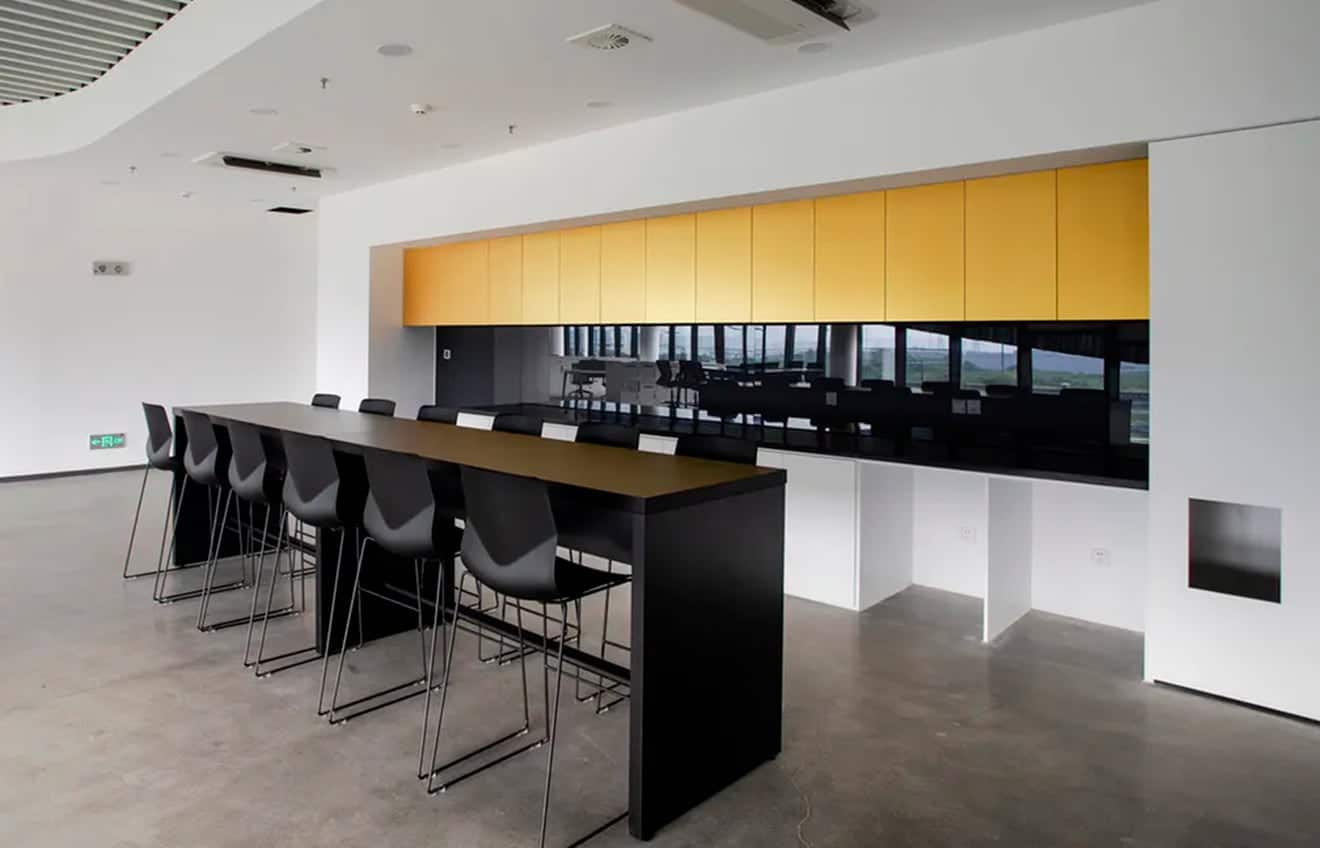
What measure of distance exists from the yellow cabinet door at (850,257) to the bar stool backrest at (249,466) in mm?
3067

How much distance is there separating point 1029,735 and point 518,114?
4.32 meters

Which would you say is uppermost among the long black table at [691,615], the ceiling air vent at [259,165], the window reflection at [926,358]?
the ceiling air vent at [259,165]

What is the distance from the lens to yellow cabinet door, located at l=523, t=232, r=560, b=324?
21.6 feet

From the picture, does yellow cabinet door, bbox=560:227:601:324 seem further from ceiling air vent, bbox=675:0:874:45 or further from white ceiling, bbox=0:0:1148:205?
ceiling air vent, bbox=675:0:874:45

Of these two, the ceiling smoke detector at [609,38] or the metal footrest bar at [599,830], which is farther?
the ceiling smoke detector at [609,38]

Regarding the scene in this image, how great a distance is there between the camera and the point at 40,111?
6531 mm

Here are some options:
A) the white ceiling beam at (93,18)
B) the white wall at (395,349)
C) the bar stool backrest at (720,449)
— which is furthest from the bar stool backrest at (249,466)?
the white wall at (395,349)

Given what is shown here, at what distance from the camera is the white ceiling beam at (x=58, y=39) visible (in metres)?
4.94

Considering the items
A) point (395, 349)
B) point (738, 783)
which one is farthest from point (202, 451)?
point (395, 349)

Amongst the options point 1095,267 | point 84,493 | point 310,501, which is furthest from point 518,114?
point 84,493

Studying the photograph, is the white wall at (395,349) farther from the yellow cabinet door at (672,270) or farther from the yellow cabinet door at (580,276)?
the yellow cabinet door at (672,270)

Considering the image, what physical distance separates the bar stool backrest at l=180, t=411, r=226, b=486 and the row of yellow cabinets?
2701 millimetres

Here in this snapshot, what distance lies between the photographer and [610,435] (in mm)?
4039

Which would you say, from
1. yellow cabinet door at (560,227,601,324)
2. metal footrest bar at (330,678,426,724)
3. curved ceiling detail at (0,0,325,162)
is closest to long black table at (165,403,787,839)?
metal footrest bar at (330,678,426,724)
